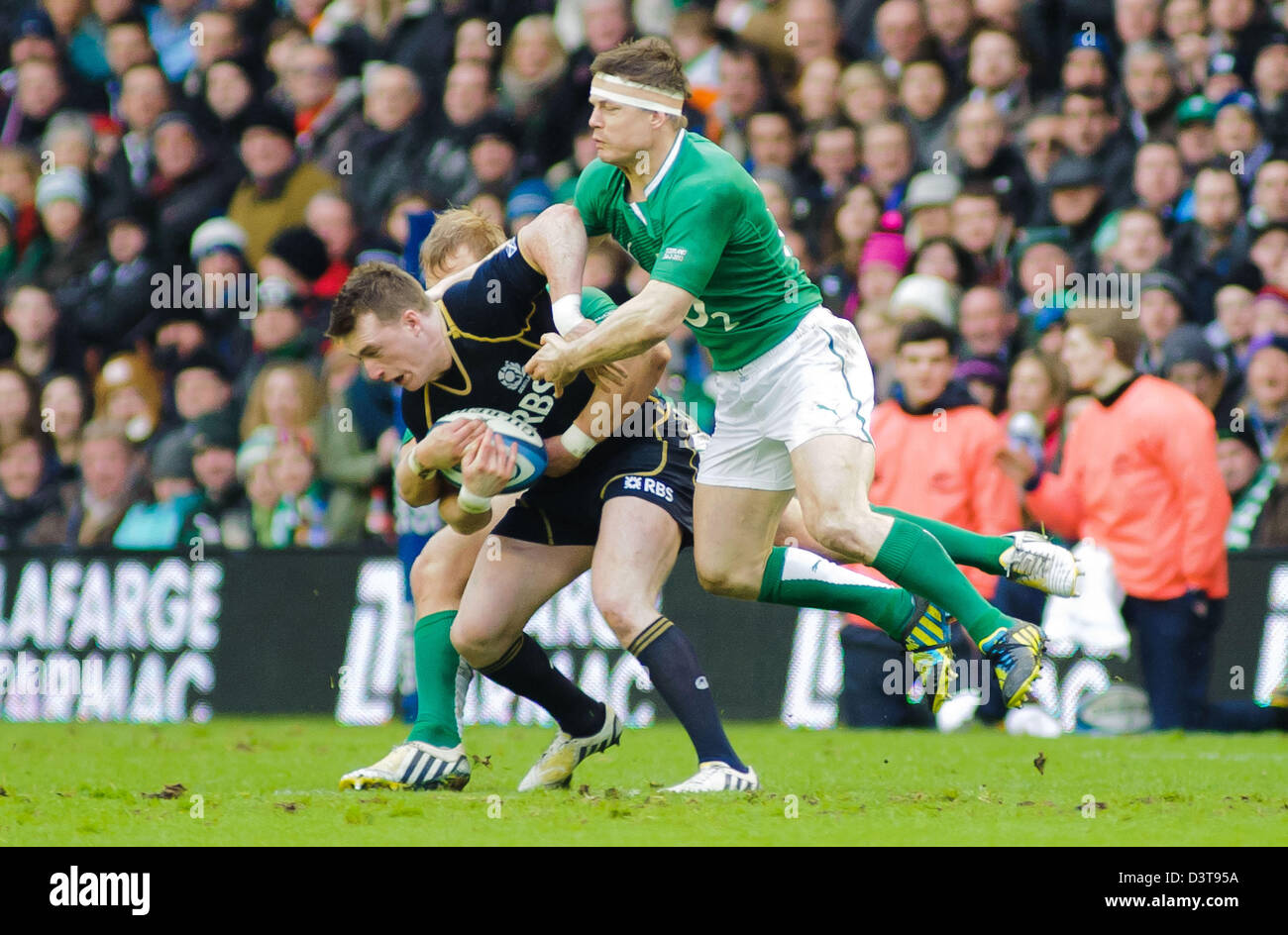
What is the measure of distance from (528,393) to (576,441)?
24cm

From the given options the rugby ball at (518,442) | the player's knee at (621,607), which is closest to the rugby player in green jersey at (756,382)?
the player's knee at (621,607)

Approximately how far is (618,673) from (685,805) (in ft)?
13.3

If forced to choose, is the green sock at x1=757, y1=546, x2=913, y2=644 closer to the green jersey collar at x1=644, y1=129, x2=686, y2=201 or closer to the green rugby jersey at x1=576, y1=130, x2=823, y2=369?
the green rugby jersey at x1=576, y1=130, x2=823, y2=369

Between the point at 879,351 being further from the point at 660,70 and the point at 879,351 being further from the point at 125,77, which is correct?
the point at 125,77

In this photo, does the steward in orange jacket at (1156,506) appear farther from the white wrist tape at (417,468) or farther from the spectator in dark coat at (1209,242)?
the white wrist tape at (417,468)

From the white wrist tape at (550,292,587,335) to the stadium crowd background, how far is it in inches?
157

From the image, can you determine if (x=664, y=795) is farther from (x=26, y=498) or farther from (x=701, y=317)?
(x=26, y=498)

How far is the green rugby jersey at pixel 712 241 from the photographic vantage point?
18.7 feet

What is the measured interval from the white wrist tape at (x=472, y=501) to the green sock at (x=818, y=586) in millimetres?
1032

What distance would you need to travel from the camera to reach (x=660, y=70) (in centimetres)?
595

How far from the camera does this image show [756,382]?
6.14 m

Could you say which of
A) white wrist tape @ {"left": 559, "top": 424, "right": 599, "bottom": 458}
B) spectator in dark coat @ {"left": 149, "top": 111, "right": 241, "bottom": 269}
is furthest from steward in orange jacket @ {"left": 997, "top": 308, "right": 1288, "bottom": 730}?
spectator in dark coat @ {"left": 149, "top": 111, "right": 241, "bottom": 269}

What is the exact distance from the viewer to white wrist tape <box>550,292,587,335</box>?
19.0 ft
